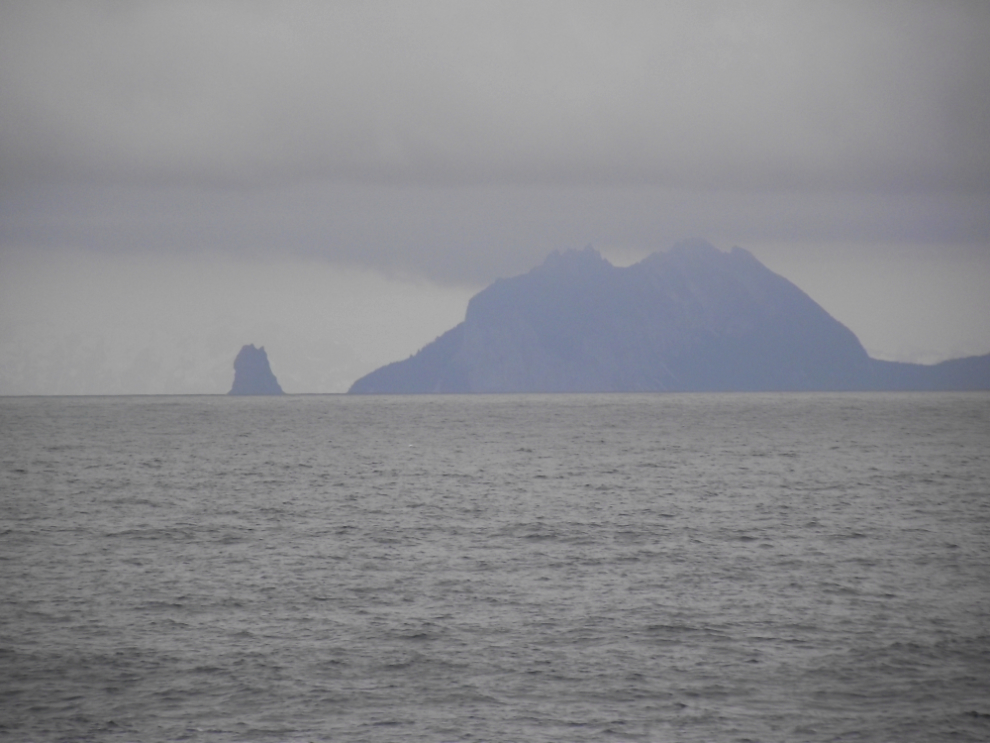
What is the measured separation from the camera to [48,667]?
30672 mm

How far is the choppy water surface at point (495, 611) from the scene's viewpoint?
26891 mm

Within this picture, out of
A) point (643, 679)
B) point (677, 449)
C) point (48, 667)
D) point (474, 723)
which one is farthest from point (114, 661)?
point (677, 449)

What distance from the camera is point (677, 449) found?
126 m

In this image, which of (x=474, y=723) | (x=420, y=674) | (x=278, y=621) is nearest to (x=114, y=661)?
(x=278, y=621)

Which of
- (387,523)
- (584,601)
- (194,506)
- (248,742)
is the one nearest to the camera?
(248,742)

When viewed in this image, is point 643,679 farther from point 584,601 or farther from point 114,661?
point 114,661

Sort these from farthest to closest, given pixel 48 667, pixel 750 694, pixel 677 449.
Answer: pixel 677 449, pixel 48 667, pixel 750 694

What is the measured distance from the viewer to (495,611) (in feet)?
123

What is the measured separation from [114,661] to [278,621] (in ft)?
20.5

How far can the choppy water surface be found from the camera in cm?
2689

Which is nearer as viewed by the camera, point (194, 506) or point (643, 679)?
point (643, 679)

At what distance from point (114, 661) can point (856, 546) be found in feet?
120

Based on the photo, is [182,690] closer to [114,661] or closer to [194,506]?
[114,661]

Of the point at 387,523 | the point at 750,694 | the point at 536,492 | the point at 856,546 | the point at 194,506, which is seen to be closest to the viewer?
the point at 750,694
